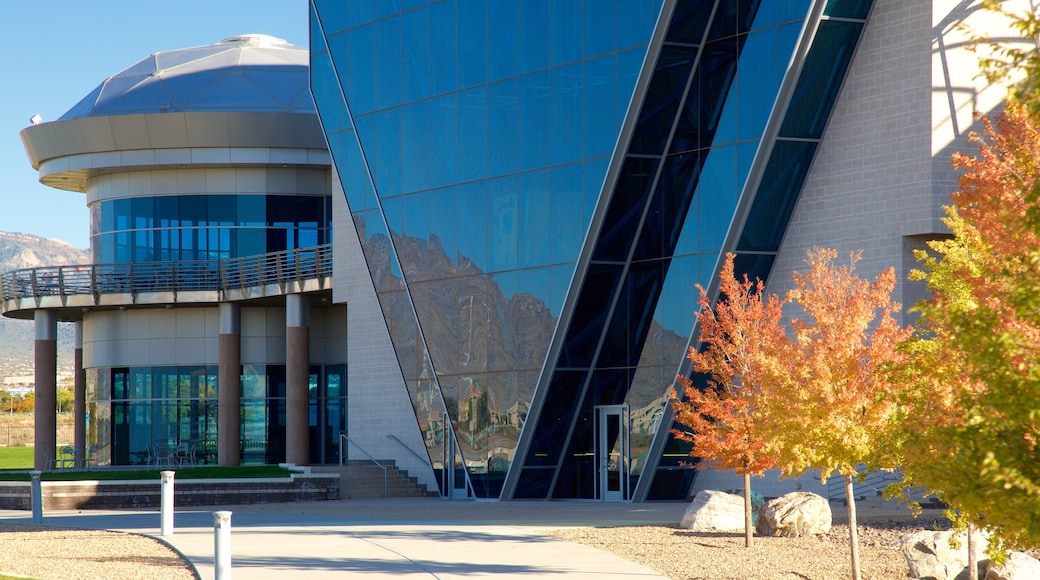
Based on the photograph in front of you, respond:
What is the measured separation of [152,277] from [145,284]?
322mm

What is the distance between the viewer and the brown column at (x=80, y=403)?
46594mm

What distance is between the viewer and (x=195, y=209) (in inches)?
1738

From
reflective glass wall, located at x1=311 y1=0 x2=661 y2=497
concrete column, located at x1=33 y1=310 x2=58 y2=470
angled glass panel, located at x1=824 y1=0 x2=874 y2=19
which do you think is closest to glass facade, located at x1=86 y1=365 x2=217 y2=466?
concrete column, located at x1=33 y1=310 x2=58 y2=470

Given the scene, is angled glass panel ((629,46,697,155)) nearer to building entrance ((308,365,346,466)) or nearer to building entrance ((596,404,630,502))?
building entrance ((596,404,630,502))

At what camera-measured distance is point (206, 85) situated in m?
44.4

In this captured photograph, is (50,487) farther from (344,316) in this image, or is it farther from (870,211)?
(870,211)

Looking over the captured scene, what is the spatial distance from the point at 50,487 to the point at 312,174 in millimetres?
17852

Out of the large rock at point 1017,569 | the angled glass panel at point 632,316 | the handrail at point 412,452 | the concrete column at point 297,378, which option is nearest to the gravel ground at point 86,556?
A: the large rock at point 1017,569

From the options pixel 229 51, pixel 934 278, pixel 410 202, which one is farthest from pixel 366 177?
pixel 934 278

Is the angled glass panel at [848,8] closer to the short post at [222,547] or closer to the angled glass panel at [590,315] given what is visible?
the angled glass panel at [590,315]

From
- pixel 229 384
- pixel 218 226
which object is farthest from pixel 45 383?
pixel 218 226

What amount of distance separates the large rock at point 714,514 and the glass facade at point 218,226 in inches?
1051

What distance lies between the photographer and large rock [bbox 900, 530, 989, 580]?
48.3ft

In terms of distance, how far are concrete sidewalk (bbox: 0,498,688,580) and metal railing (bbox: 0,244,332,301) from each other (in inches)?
519
